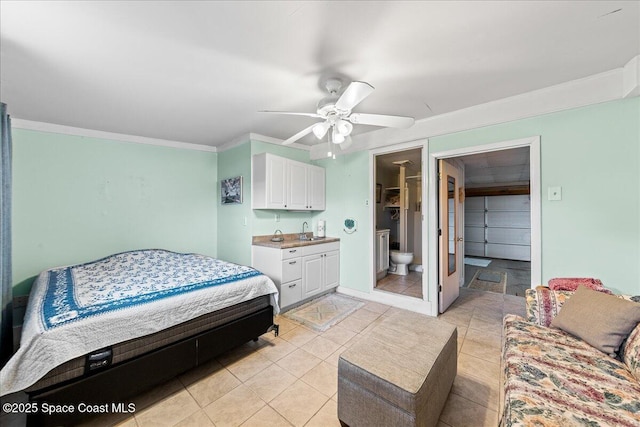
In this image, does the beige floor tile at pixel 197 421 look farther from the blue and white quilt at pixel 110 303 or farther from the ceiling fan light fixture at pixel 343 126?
the ceiling fan light fixture at pixel 343 126

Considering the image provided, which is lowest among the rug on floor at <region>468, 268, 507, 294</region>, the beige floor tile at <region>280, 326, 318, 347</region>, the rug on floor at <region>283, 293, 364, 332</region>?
the beige floor tile at <region>280, 326, 318, 347</region>

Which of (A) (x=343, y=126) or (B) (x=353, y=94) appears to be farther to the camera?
(A) (x=343, y=126)

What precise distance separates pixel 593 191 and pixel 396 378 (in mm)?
2387

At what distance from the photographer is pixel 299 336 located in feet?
8.49

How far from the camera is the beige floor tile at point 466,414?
1.53 meters

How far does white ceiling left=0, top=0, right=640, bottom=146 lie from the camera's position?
1.36m

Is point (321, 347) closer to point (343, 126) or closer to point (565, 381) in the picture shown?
point (565, 381)

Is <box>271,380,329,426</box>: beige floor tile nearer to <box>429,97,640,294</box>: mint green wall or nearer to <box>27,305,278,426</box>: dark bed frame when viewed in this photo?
<box>27,305,278,426</box>: dark bed frame

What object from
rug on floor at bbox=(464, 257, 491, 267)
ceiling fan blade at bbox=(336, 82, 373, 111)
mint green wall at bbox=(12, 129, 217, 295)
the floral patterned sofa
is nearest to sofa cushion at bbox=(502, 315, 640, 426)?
the floral patterned sofa

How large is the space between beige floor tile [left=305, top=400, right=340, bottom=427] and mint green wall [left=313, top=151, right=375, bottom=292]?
81.7 inches

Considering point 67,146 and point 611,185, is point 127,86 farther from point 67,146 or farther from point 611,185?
point 611,185

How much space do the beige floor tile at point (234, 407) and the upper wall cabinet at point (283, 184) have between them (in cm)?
211

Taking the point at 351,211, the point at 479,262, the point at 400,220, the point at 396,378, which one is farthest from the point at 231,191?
the point at 479,262

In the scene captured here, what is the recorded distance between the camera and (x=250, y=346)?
2.43 m
